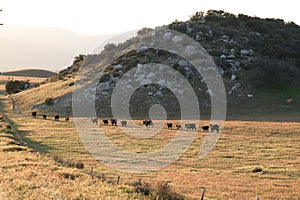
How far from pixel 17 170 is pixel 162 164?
11611mm

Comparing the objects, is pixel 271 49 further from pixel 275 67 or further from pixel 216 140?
pixel 216 140

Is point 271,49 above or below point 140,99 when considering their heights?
above

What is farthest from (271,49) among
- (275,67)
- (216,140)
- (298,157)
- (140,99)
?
(298,157)

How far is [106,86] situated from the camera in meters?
72.2

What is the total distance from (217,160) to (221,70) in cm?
4683

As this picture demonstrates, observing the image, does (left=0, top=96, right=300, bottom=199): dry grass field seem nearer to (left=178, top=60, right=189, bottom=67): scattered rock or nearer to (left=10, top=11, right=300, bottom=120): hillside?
(left=10, top=11, right=300, bottom=120): hillside

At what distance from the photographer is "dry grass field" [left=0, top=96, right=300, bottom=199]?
21.6 metres

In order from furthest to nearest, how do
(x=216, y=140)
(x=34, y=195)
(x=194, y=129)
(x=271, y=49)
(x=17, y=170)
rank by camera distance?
(x=271, y=49) → (x=194, y=129) → (x=216, y=140) → (x=17, y=170) → (x=34, y=195)

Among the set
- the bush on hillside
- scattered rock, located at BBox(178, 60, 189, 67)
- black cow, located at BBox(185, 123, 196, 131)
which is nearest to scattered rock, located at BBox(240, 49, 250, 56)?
scattered rock, located at BBox(178, 60, 189, 67)

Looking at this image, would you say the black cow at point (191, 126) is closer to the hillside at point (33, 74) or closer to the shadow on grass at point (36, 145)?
the shadow on grass at point (36, 145)

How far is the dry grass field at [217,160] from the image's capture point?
21.6 m

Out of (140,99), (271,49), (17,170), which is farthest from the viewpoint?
(271,49)

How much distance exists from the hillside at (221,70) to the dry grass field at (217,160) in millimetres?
14599

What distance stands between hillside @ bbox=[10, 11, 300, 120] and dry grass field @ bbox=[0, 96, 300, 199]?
1460 centimetres
